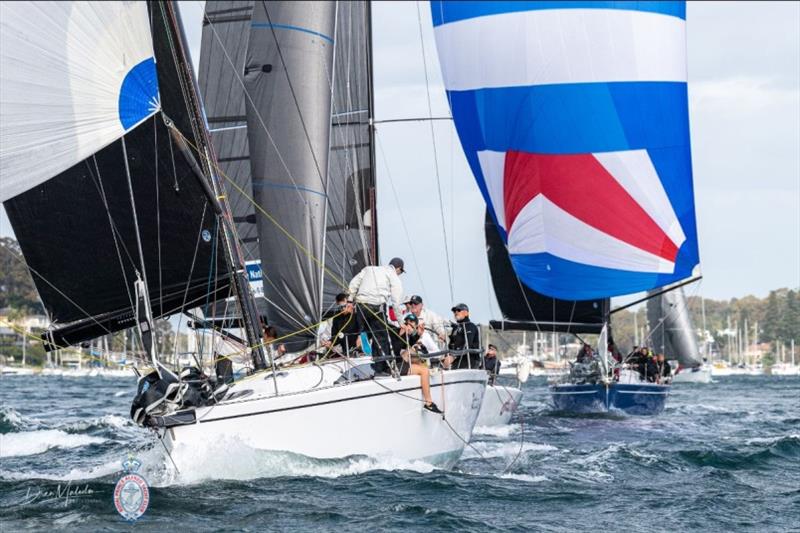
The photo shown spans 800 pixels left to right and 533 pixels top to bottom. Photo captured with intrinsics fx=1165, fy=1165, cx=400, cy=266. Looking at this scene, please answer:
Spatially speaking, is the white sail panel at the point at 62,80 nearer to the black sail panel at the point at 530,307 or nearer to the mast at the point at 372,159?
the mast at the point at 372,159

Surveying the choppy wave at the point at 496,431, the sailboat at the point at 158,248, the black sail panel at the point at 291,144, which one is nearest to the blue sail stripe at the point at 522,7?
the black sail panel at the point at 291,144

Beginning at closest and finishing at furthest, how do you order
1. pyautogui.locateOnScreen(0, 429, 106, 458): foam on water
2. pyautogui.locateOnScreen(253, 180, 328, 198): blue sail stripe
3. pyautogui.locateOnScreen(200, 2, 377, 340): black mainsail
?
pyautogui.locateOnScreen(200, 2, 377, 340): black mainsail < pyautogui.locateOnScreen(253, 180, 328, 198): blue sail stripe < pyautogui.locateOnScreen(0, 429, 106, 458): foam on water

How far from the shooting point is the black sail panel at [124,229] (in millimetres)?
10547

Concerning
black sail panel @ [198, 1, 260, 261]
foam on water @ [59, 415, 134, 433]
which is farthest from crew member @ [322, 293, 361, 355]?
black sail panel @ [198, 1, 260, 261]

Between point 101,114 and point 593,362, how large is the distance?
608 inches

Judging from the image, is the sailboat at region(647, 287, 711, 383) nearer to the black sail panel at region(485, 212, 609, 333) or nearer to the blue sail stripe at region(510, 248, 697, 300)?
the black sail panel at region(485, 212, 609, 333)

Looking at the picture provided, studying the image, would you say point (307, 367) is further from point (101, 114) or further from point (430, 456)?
point (101, 114)

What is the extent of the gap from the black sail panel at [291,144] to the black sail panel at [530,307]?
9.73 metres

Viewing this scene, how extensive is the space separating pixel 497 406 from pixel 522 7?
629 centimetres

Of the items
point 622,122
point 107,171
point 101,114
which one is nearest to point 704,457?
point 622,122

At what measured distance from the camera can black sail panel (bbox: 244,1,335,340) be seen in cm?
1345

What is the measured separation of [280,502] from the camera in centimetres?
927

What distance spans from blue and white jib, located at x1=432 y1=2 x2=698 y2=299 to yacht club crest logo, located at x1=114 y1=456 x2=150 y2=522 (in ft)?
33.7

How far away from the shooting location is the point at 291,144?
14.0 m
